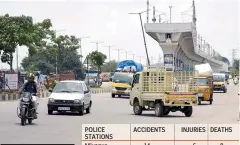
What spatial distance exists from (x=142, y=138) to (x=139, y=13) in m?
57.7

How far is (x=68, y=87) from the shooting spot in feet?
80.1

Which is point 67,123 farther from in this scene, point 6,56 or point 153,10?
point 153,10

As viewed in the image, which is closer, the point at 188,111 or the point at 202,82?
the point at 188,111

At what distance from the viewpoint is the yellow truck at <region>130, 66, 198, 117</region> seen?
2361 centimetres

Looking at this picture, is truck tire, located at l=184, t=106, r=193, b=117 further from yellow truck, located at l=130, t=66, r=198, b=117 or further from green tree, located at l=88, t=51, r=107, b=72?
green tree, located at l=88, t=51, r=107, b=72

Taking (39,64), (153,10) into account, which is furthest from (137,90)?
(39,64)

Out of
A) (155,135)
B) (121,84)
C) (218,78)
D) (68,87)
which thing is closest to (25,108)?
(68,87)

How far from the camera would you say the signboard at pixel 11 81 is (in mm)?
44844

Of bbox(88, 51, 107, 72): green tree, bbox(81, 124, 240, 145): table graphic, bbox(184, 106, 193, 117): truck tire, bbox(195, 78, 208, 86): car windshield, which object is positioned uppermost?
bbox(88, 51, 107, 72): green tree

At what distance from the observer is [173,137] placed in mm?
9719

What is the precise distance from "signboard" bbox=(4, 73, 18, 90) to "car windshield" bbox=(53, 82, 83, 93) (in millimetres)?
21095

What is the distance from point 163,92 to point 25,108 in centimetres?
767

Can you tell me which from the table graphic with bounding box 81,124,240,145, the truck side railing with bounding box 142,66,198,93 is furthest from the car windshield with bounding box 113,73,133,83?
the table graphic with bounding box 81,124,240,145

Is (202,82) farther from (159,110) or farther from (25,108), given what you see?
(25,108)
